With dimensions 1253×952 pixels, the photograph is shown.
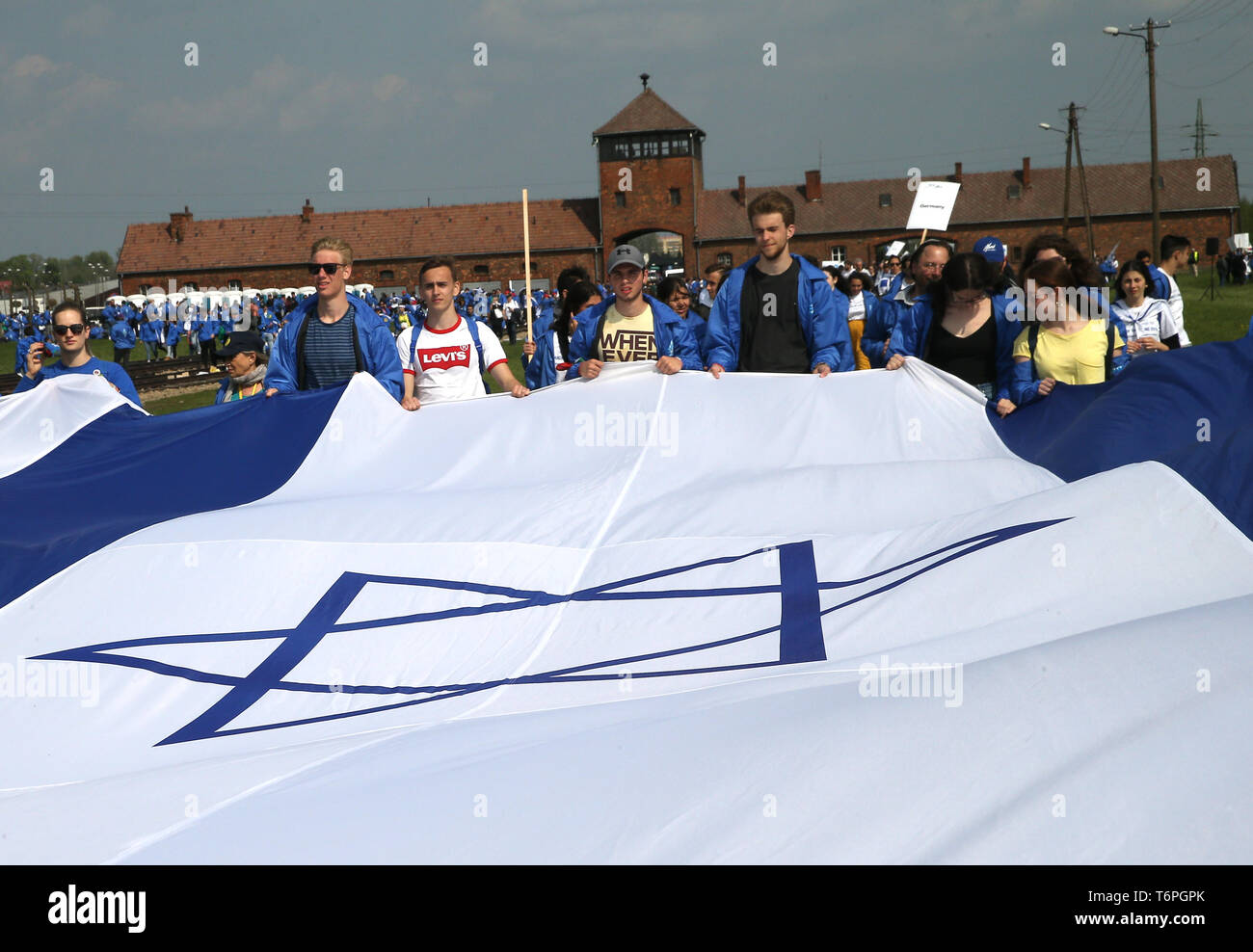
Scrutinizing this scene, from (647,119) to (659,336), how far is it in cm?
6025

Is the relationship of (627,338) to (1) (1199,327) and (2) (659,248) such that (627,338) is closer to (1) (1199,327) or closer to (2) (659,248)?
(1) (1199,327)

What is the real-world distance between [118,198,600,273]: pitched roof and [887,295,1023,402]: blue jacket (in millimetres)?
60534

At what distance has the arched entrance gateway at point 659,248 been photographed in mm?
65000

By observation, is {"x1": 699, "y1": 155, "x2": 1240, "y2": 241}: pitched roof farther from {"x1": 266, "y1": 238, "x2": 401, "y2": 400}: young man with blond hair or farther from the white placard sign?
{"x1": 266, "y1": 238, "x2": 401, "y2": 400}: young man with blond hair

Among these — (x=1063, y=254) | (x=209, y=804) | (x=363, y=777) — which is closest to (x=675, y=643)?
(x=363, y=777)

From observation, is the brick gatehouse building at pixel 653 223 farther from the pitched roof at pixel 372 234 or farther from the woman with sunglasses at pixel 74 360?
the woman with sunglasses at pixel 74 360

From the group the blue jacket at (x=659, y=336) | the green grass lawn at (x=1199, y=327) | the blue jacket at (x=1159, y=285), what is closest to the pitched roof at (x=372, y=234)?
the green grass lawn at (x=1199, y=327)

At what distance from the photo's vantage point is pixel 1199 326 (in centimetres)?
2105

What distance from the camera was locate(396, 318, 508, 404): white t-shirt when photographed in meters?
6.35

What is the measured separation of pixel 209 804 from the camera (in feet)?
8.36

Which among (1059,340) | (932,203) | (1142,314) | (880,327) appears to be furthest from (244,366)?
(932,203)

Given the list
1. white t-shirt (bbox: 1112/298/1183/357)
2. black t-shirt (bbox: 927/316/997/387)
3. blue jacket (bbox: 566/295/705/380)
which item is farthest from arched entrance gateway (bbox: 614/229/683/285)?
black t-shirt (bbox: 927/316/997/387)

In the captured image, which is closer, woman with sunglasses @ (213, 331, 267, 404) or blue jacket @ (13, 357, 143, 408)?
blue jacket @ (13, 357, 143, 408)
